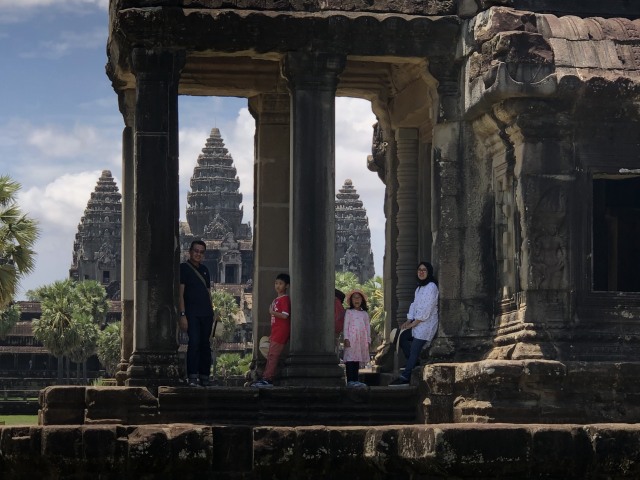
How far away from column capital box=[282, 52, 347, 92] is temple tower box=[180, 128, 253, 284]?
14223 centimetres

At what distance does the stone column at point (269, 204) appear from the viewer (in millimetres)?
24969

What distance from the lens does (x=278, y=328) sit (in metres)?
22.3

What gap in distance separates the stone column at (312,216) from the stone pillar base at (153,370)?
1.39 meters

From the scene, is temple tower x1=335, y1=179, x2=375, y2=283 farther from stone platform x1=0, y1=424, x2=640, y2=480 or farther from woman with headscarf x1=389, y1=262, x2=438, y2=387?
stone platform x1=0, y1=424, x2=640, y2=480

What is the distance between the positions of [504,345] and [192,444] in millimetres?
5481

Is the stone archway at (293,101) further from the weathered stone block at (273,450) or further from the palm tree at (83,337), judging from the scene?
the palm tree at (83,337)

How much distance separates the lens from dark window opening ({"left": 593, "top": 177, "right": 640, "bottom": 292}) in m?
23.3

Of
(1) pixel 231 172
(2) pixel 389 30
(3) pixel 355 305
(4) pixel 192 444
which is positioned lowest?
(4) pixel 192 444

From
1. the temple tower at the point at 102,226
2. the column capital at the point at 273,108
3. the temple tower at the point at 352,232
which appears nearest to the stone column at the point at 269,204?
the column capital at the point at 273,108

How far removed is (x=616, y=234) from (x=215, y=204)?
148474 mm

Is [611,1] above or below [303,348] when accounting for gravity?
above

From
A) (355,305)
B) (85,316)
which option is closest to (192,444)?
(355,305)

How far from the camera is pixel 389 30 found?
72.5 ft

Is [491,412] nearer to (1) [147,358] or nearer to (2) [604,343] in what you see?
(2) [604,343]
